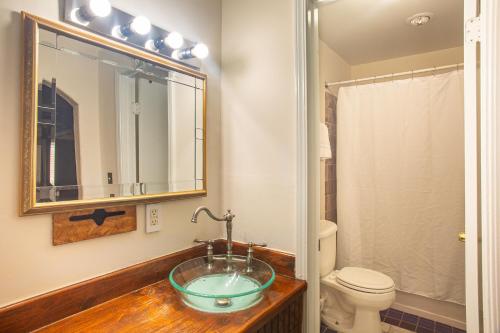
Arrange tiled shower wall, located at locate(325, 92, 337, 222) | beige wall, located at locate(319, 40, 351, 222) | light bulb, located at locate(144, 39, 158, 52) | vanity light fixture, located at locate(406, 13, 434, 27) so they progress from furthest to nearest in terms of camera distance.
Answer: tiled shower wall, located at locate(325, 92, 337, 222) < beige wall, located at locate(319, 40, 351, 222) < vanity light fixture, located at locate(406, 13, 434, 27) < light bulb, located at locate(144, 39, 158, 52)

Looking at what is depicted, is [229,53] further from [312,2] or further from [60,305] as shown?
[60,305]

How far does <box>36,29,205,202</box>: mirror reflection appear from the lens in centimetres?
97

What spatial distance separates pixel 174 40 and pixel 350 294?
1933mm

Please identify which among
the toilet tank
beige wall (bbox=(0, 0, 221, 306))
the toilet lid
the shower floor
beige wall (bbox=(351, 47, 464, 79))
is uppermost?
beige wall (bbox=(351, 47, 464, 79))

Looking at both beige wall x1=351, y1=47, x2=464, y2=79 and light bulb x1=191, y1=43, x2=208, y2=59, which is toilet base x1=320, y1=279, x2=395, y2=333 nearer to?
light bulb x1=191, y1=43, x2=208, y2=59

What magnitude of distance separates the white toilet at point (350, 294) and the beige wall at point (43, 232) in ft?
3.39

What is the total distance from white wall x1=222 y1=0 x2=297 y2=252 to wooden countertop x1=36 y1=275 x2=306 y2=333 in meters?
0.39

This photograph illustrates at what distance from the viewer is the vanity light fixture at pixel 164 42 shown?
4.10 ft

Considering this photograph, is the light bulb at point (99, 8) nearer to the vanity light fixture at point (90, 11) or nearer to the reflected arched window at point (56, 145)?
the vanity light fixture at point (90, 11)

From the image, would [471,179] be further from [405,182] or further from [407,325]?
[407,325]

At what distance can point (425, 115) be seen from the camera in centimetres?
227

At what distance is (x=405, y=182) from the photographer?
235cm

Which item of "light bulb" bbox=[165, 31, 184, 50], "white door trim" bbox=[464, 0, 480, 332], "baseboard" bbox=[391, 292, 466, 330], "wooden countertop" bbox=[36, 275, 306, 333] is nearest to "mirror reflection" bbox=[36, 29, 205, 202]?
"light bulb" bbox=[165, 31, 184, 50]

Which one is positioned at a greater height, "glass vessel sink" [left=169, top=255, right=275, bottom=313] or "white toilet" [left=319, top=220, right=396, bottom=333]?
"glass vessel sink" [left=169, top=255, right=275, bottom=313]
